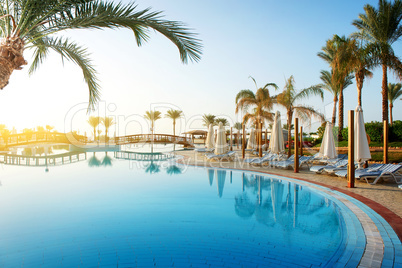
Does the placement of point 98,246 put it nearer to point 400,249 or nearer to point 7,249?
point 7,249

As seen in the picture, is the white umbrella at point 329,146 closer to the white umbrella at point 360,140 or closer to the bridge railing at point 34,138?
the white umbrella at point 360,140

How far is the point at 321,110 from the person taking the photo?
18891 mm

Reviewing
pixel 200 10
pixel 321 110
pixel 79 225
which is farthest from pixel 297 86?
pixel 79 225

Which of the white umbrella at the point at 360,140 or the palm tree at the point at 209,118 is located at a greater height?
the palm tree at the point at 209,118

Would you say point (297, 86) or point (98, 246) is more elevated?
point (297, 86)

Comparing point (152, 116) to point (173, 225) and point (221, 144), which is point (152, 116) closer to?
point (221, 144)

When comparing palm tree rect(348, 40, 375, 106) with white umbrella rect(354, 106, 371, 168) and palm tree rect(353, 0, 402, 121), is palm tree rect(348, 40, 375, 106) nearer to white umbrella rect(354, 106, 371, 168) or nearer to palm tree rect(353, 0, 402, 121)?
palm tree rect(353, 0, 402, 121)

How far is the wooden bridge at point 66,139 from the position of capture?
2403 cm

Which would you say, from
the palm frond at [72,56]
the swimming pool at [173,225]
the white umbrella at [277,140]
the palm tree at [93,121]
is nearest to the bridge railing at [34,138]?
the palm tree at [93,121]

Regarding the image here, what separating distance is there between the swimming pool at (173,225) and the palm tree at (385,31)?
11.1 meters

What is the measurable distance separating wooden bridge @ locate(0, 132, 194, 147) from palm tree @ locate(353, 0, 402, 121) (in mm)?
20352

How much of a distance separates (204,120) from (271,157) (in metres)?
38.9

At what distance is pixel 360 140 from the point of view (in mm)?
7574

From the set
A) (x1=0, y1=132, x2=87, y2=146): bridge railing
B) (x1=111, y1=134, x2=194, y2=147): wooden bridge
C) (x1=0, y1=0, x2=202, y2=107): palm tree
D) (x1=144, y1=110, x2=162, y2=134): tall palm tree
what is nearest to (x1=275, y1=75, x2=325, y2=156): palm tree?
(x1=0, y1=0, x2=202, y2=107): palm tree
